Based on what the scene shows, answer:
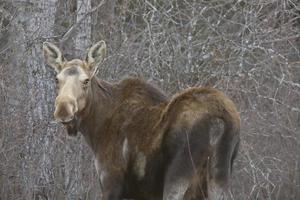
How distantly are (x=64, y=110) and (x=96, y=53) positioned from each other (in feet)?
4.03

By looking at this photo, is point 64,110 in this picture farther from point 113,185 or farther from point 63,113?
point 113,185

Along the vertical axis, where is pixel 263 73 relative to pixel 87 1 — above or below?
below

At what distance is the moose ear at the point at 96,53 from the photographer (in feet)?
32.4

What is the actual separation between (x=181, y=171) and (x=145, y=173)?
520mm

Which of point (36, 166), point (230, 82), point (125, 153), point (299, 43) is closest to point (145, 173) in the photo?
point (125, 153)

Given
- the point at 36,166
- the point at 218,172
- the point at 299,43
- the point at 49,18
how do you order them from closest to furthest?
the point at 218,172, the point at 36,166, the point at 49,18, the point at 299,43

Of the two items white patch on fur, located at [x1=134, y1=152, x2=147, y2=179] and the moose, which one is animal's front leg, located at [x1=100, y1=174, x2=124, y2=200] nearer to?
the moose

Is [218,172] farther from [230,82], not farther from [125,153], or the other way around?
[230,82]

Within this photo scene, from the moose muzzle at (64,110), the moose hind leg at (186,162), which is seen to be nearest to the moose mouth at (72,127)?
the moose muzzle at (64,110)

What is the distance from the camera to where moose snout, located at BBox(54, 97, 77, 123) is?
29.2ft

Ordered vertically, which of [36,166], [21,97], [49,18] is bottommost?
[36,166]

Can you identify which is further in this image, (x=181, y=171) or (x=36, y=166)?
(x=36, y=166)

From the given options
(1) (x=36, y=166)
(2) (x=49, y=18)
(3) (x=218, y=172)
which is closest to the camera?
(3) (x=218, y=172)

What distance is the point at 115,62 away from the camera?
12766mm
